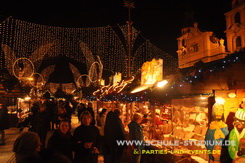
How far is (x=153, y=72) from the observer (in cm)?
865

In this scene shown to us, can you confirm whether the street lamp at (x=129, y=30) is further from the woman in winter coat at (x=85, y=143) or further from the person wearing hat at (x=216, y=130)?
the woman in winter coat at (x=85, y=143)

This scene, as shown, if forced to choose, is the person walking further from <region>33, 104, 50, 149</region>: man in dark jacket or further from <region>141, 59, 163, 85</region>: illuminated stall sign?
<region>33, 104, 50, 149</region>: man in dark jacket

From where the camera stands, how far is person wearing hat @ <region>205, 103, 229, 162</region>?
429 cm

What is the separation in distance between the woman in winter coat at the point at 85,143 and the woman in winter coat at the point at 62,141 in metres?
0.24

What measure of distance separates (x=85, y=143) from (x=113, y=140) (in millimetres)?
1577

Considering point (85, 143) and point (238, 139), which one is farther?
point (238, 139)

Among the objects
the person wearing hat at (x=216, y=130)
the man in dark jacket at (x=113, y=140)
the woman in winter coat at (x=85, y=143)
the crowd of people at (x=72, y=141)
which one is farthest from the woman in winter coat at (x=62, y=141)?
the person wearing hat at (x=216, y=130)

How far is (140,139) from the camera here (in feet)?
17.1

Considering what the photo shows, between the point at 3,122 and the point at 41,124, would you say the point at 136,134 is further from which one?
the point at 3,122

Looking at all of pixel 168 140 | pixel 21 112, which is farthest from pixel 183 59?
pixel 168 140

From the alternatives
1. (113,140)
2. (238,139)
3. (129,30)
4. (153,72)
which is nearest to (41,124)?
(113,140)

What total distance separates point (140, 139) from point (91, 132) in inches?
69.9

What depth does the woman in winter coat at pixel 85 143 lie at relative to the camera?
372 cm

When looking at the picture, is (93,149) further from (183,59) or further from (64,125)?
(183,59)
